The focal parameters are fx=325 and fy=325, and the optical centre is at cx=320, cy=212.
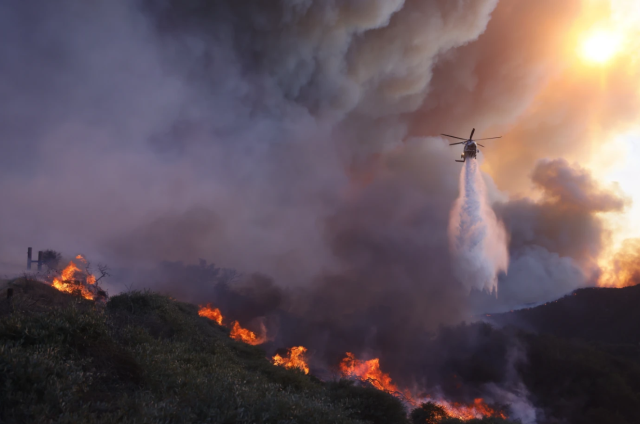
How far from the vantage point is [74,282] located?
2955 centimetres

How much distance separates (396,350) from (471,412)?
2452 cm

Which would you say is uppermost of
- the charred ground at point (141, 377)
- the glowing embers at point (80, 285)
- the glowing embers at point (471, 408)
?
the glowing embers at point (80, 285)

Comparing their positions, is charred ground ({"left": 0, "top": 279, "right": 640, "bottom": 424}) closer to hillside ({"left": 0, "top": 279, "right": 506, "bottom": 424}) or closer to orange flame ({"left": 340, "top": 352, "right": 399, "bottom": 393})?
hillside ({"left": 0, "top": 279, "right": 506, "bottom": 424})

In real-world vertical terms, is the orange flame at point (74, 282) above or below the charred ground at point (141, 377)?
above

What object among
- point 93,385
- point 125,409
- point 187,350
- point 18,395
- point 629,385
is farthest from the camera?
point 629,385

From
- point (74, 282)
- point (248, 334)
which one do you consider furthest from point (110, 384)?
point (248, 334)

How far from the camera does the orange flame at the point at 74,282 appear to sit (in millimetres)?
25955

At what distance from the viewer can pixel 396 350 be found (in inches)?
3371

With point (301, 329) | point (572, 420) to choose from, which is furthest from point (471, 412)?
point (301, 329)

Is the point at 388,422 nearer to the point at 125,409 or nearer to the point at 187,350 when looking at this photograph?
the point at 187,350

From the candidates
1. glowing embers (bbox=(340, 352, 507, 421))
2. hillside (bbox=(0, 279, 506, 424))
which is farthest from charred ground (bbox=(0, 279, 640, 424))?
glowing embers (bbox=(340, 352, 507, 421))

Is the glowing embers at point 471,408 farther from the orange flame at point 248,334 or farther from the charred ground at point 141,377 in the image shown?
the charred ground at point 141,377

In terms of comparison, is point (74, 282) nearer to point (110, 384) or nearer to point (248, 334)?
point (110, 384)

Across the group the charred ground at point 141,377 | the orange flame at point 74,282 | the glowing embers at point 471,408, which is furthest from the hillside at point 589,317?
the orange flame at point 74,282
